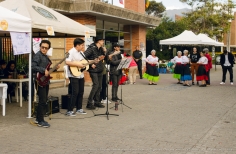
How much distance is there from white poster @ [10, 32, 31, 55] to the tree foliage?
32.8 metres

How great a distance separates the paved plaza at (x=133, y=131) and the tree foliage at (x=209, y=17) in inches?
1149

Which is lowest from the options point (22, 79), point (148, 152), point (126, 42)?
point (148, 152)

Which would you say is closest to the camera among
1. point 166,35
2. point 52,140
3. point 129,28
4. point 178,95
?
point 52,140

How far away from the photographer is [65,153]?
5.82 m

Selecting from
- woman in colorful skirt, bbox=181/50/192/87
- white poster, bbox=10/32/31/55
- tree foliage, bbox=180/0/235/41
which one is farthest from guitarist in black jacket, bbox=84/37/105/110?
tree foliage, bbox=180/0/235/41

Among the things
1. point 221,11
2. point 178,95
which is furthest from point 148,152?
point 221,11

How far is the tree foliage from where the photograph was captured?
3894cm

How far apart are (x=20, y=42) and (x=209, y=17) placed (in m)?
33.3

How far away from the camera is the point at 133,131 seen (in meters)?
7.41

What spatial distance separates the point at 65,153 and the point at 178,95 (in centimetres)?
821

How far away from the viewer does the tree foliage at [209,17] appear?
38938 mm

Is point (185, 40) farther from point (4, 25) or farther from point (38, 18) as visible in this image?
point (4, 25)

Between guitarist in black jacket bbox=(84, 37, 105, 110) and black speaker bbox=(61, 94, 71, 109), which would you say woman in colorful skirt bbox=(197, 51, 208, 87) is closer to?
guitarist in black jacket bbox=(84, 37, 105, 110)

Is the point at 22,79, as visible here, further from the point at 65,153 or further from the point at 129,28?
the point at 129,28
